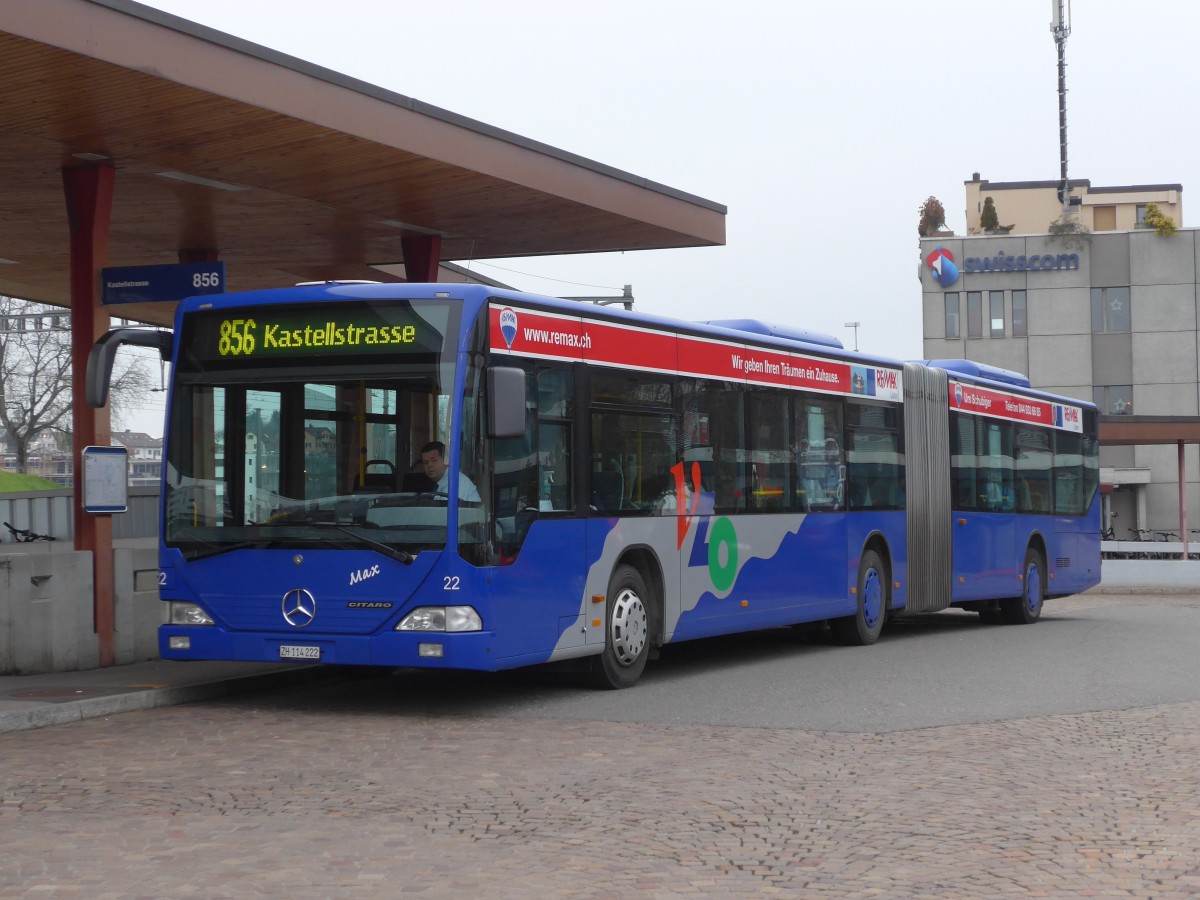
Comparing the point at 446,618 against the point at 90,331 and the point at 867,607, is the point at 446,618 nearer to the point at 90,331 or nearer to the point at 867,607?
the point at 90,331

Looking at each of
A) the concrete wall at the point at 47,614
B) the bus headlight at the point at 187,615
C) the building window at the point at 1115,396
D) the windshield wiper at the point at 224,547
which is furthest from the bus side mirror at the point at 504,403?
the building window at the point at 1115,396

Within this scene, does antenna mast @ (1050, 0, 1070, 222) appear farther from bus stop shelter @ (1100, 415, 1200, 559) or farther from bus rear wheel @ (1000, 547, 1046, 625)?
bus rear wheel @ (1000, 547, 1046, 625)

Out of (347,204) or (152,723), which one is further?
(347,204)

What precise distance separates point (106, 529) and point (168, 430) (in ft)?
7.32

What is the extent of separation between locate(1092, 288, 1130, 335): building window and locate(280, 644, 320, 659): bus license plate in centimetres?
6201

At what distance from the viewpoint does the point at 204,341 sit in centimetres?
1197

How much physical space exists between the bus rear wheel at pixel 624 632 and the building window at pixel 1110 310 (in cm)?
5935

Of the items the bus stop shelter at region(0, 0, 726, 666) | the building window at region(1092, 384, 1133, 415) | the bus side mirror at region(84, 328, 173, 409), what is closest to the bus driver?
the bus side mirror at region(84, 328, 173, 409)

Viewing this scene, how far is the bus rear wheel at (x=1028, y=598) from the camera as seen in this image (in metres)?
22.1

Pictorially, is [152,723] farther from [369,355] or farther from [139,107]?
[139,107]

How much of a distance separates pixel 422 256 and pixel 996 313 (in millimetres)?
53663

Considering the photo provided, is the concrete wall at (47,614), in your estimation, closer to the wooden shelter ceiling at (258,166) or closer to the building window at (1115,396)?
the wooden shelter ceiling at (258,166)

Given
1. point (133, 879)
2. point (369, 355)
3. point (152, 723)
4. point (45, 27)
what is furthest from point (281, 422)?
point (133, 879)

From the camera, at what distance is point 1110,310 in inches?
2709
